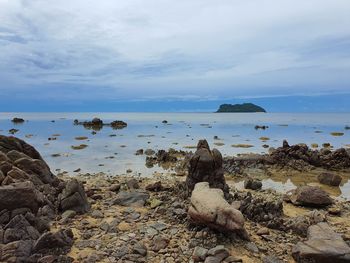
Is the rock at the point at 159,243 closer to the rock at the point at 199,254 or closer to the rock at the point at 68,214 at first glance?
the rock at the point at 199,254

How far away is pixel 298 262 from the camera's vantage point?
27.7ft

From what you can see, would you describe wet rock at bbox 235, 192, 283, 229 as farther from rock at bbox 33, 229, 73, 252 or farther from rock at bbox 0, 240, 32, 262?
rock at bbox 0, 240, 32, 262

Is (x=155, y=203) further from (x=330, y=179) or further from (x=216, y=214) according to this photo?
(x=330, y=179)

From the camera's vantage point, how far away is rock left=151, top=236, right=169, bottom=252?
870 centimetres

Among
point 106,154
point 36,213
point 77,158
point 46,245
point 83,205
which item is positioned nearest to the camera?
point 46,245

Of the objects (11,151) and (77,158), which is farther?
(77,158)

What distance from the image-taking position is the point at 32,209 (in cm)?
968

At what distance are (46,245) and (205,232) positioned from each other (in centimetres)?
392

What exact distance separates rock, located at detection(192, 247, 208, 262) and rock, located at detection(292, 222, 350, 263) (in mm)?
2237

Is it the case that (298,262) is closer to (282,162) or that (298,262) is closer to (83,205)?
(83,205)

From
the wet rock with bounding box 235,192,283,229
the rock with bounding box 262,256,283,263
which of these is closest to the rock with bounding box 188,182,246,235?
the rock with bounding box 262,256,283,263

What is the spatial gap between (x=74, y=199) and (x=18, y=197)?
2147 mm

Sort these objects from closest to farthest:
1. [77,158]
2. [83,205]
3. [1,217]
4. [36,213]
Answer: [1,217] < [36,213] < [83,205] < [77,158]

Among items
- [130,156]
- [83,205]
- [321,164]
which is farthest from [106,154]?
[83,205]
